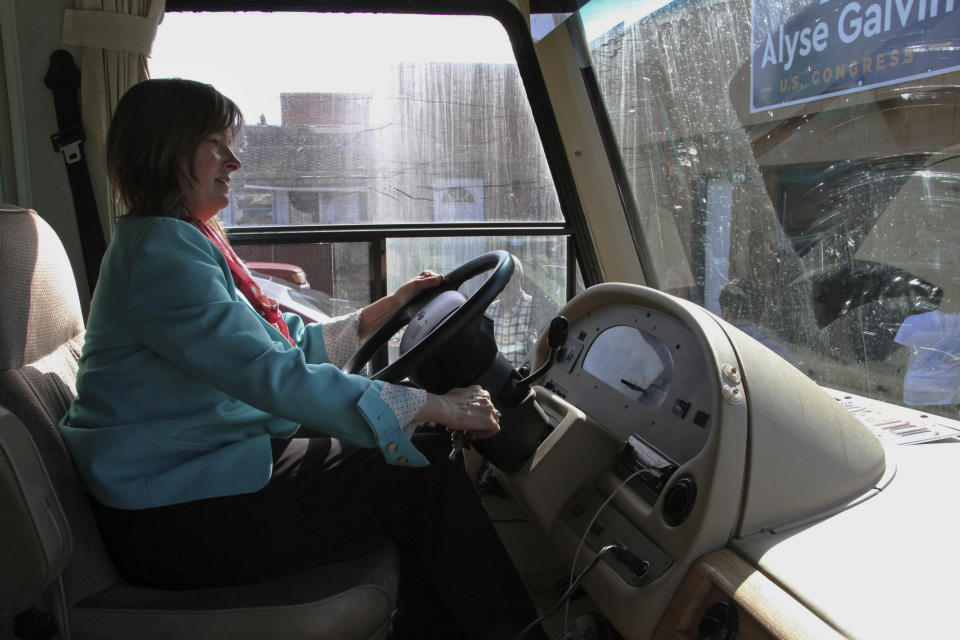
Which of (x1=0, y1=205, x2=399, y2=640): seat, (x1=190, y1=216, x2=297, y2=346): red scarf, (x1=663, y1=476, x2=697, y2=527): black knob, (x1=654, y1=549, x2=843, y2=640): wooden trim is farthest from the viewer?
(x1=190, y1=216, x2=297, y2=346): red scarf

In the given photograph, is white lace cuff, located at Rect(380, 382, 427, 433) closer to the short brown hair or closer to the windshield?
the short brown hair

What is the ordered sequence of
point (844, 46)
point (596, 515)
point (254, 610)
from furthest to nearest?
point (844, 46), point (596, 515), point (254, 610)

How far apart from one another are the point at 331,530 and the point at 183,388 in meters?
0.36

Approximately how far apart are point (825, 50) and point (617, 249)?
3.60 feet

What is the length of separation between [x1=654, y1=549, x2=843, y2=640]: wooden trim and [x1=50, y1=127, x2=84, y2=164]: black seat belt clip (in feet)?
6.68

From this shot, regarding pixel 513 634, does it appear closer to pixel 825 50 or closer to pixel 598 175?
pixel 825 50

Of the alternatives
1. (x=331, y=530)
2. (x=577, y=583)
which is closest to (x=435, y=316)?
(x=331, y=530)

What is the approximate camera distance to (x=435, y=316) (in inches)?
60.9

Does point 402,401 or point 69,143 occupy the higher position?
point 69,143

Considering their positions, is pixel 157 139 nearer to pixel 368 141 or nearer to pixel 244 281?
pixel 244 281

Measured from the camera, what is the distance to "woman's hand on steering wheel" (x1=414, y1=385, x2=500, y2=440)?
1.23 meters

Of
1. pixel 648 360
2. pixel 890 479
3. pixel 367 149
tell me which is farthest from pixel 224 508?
pixel 367 149

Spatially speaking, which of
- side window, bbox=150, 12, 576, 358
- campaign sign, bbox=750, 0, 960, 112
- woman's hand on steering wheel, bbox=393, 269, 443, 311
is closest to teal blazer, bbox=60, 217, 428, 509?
woman's hand on steering wheel, bbox=393, 269, 443, 311

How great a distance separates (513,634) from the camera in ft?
4.19
